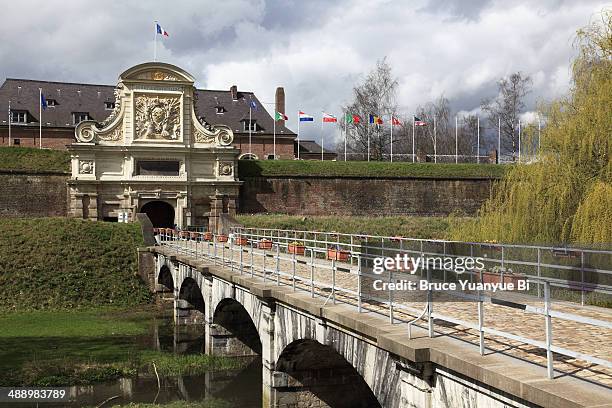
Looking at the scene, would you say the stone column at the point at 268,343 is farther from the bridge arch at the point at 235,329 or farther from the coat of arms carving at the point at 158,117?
the coat of arms carving at the point at 158,117

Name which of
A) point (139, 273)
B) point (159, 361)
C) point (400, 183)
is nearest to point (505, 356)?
point (159, 361)

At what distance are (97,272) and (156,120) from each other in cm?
1117

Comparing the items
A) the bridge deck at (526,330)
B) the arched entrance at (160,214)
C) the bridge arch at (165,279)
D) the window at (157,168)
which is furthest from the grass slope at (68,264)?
the bridge deck at (526,330)

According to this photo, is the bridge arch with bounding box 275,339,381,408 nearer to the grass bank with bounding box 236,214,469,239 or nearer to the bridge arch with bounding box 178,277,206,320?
the bridge arch with bounding box 178,277,206,320

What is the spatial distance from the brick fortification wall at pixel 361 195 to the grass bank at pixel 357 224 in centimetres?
244

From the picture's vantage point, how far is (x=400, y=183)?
40562mm

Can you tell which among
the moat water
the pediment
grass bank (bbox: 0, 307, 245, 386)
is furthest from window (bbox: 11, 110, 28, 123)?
the moat water

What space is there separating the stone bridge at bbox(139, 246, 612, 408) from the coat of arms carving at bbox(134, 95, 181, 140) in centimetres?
1721

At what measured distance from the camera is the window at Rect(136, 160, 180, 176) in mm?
34156

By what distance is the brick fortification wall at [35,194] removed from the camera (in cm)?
3462

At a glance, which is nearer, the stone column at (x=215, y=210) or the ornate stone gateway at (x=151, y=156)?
the ornate stone gateway at (x=151, y=156)

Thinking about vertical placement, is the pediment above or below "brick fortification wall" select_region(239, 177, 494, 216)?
above

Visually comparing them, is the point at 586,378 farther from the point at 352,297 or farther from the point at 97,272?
the point at 97,272

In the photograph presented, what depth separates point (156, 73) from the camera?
34375 mm
